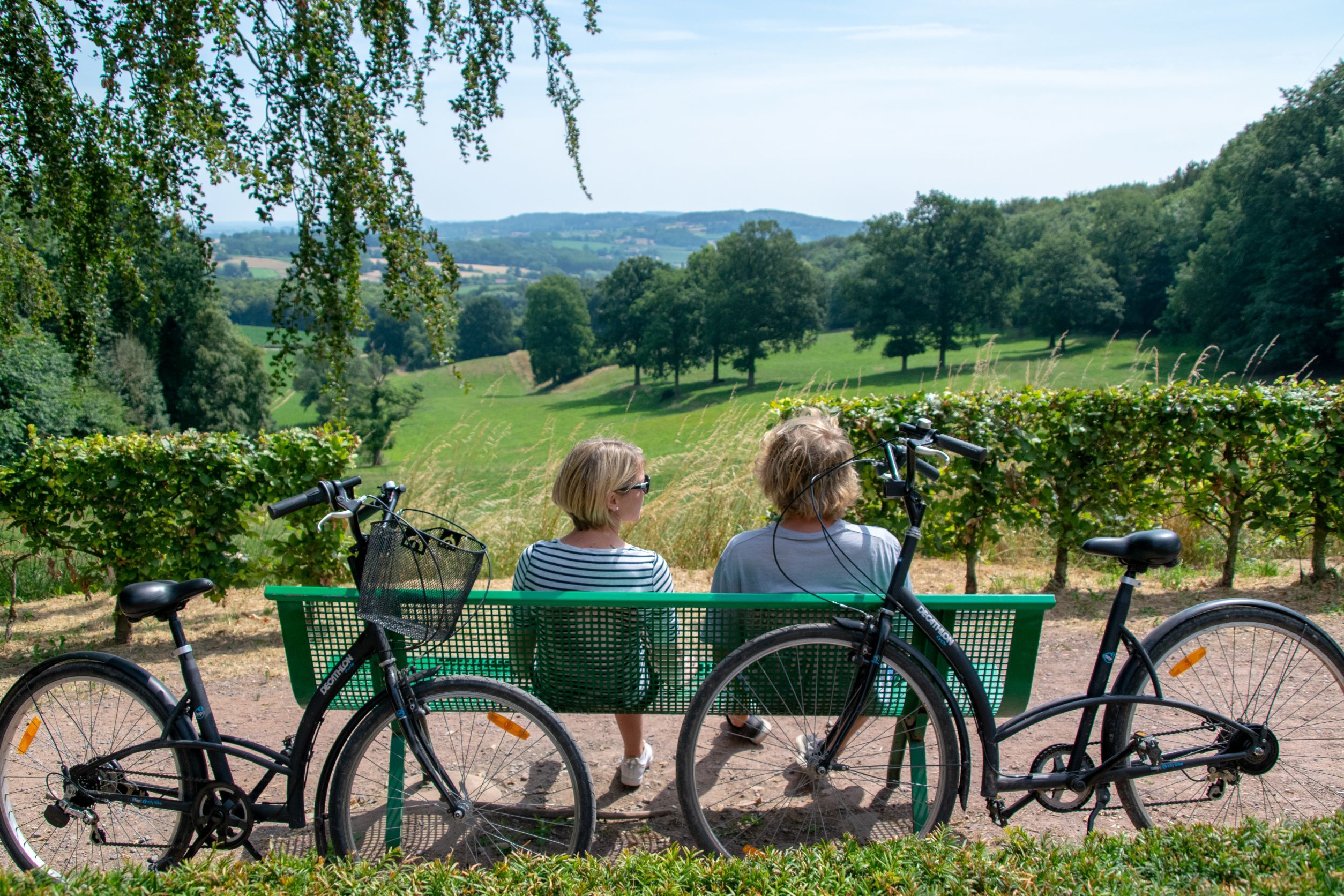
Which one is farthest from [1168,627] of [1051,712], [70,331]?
[70,331]

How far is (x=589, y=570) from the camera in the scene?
2.98 m

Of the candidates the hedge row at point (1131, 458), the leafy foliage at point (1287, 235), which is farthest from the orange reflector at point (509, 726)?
the leafy foliage at point (1287, 235)

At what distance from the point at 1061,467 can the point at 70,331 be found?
6.58m

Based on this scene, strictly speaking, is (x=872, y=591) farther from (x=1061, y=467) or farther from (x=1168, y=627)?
(x=1061, y=467)

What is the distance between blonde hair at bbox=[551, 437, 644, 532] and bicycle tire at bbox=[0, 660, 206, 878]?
1.33 meters

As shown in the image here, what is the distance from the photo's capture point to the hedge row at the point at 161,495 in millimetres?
5074

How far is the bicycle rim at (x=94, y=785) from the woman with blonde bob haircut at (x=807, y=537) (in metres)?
1.70

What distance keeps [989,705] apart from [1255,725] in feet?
2.74

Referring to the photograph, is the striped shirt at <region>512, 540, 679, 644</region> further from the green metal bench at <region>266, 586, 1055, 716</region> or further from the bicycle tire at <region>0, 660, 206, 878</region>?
the bicycle tire at <region>0, 660, 206, 878</region>

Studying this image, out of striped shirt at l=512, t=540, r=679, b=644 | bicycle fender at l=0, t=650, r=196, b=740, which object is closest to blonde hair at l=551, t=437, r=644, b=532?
striped shirt at l=512, t=540, r=679, b=644

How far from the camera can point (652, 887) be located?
2.04m

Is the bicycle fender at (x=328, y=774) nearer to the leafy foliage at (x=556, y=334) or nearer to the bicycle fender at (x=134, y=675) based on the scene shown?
the bicycle fender at (x=134, y=675)

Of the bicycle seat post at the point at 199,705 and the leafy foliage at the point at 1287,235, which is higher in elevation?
the leafy foliage at the point at 1287,235

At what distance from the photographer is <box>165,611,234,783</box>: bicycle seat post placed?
2.60 meters
